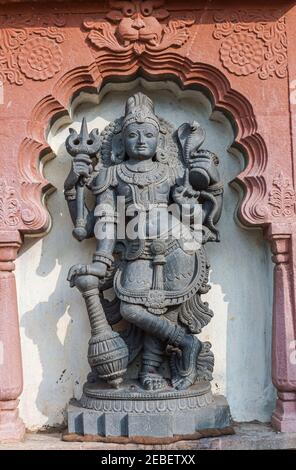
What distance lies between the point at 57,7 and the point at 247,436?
3.86 m

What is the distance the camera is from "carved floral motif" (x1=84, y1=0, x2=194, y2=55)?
4.87 m

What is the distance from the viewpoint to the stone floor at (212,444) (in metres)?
4.19

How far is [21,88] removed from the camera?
15.9ft

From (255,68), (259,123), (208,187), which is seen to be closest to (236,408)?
(208,187)

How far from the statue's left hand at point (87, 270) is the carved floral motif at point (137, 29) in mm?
1845

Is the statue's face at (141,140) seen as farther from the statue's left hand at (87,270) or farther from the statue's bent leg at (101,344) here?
the statue's bent leg at (101,344)

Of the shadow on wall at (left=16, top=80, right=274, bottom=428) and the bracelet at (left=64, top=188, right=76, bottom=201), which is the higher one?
the bracelet at (left=64, top=188, right=76, bottom=201)

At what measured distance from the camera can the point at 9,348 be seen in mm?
4531

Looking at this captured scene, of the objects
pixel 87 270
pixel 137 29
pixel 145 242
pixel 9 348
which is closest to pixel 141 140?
pixel 145 242

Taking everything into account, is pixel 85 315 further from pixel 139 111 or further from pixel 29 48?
pixel 29 48

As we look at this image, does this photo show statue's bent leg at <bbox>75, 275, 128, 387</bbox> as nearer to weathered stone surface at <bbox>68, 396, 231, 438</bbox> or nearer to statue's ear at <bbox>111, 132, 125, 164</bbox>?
weathered stone surface at <bbox>68, 396, 231, 438</bbox>

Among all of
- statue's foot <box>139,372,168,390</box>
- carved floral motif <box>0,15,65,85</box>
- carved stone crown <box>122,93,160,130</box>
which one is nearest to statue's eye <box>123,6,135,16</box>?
carved floral motif <box>0,15,65,85</box>

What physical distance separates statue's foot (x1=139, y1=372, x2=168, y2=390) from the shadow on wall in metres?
0.60

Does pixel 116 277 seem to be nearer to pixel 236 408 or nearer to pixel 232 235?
pixel 232 235
